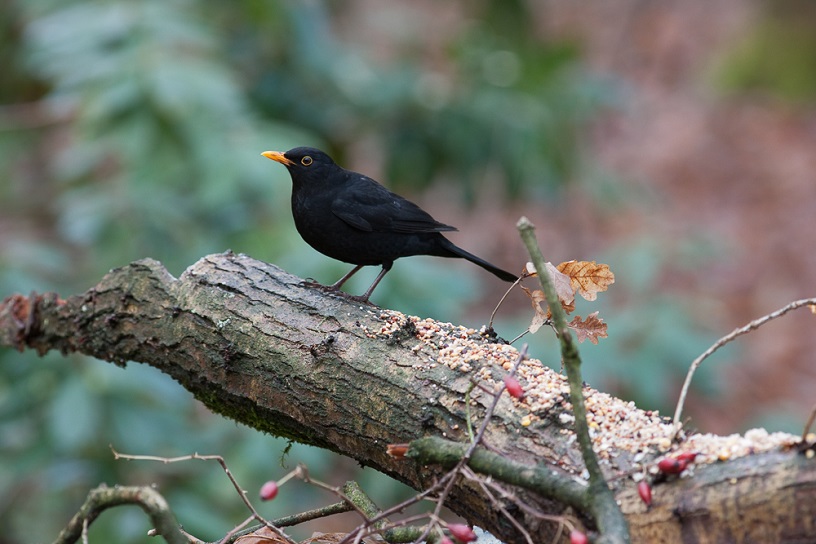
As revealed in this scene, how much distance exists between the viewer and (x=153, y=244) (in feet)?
15.6

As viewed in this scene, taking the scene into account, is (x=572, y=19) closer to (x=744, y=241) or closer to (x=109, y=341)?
(x=744, y=241)

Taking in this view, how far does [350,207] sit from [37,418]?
2148 mm

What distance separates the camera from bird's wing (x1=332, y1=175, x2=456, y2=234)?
11.2ft

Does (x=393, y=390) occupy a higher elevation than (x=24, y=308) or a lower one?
lower

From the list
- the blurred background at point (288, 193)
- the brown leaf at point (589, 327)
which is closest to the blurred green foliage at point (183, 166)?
the blurred background at point (288, 193)

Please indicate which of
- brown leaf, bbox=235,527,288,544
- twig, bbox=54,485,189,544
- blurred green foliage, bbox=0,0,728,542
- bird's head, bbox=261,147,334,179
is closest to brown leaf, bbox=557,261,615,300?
brown leaf, bbox=235,527,288,544

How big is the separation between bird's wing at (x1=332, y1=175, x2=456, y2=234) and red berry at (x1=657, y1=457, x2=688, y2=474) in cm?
172

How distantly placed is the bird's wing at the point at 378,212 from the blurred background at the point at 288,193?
49 centimetres

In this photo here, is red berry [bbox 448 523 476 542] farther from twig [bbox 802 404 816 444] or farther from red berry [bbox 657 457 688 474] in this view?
twig [bbox 802 404 816 444]

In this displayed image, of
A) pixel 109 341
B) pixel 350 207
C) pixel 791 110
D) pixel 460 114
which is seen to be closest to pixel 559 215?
pixel 791 110

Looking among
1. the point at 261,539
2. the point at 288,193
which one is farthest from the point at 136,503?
the point at 288,193

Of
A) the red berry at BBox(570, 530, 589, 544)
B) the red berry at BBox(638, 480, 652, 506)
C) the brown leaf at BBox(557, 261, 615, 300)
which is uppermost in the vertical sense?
the brown leaf at BBox(557, 261, 615, 300)

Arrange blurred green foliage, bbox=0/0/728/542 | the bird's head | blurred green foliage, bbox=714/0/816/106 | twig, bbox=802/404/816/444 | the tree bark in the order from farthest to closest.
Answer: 1. blurred green foliage, bbox=714/0/816/106
2. blurred green foliage, bbox=0/0/728/542
3. the bird's head
4. the tree bark
5. twig, bbox=802/404/816/444

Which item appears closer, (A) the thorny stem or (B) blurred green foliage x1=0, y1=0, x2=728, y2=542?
(A) the thorny stem
